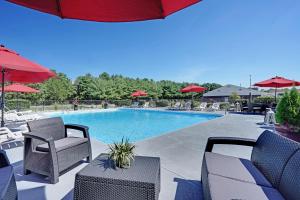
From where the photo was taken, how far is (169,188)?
2551 millimetres

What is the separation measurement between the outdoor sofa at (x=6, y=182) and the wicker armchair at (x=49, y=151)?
0.55m

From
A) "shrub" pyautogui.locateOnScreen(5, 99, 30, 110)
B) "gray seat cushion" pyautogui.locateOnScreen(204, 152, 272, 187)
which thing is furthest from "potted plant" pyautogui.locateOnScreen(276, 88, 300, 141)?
"shrub" pyautogui.locateOnScreen(5, 99, 30, 110)

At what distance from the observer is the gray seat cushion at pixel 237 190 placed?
152 centimetres

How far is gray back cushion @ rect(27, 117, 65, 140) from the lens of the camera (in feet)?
9.98

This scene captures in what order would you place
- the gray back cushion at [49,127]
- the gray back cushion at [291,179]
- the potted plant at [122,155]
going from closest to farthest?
1. the gray back cushion at [291,179]
2. the potted plant at [122,155]
3. the gray back cushion at [49,127]

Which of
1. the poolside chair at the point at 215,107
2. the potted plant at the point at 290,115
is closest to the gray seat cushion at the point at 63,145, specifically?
the potted plant at the point at 290,115

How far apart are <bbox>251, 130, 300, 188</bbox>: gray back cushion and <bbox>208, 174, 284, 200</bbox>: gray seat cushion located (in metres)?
0.18

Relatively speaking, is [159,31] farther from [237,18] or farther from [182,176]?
[182,176]

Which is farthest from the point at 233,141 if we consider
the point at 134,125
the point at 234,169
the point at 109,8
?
the point at 134,125

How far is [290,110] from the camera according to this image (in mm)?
3818

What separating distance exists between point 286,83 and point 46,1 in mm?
13417

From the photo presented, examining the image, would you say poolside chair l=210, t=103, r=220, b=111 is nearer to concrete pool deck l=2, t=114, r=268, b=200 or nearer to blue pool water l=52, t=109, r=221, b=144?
blue pool water l=52, t=109, r=221, b=144

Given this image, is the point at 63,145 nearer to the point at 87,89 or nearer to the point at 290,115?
the point at 290,115

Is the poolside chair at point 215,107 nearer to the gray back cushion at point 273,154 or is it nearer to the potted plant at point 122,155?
the gray back cushion at point 273,154
